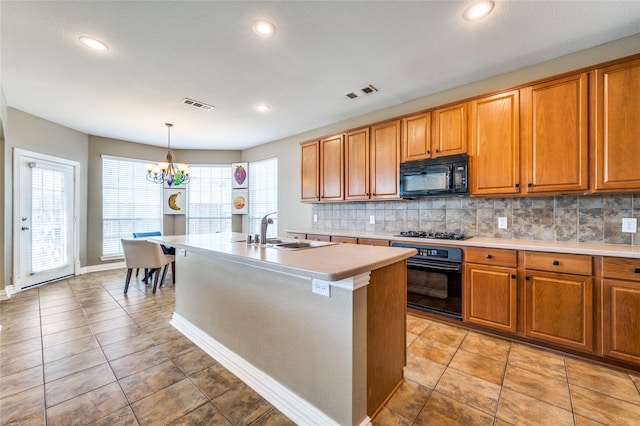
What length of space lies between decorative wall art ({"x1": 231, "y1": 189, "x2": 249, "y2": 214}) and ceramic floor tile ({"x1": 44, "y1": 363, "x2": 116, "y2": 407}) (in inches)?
165

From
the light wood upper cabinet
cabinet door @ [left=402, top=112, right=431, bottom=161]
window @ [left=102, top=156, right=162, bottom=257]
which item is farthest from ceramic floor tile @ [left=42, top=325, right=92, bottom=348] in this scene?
the light wood upper cabinet

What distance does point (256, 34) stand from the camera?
2.16 meters

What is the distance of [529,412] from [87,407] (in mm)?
2706

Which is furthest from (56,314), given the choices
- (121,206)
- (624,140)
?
(624,140)

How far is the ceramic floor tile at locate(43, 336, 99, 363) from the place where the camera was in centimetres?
222

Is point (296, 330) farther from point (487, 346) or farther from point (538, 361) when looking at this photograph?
point (538, 361)

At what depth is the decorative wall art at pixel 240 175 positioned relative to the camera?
19.8 feet

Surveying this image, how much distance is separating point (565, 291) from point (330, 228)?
2.97 m

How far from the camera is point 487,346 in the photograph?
2.35 meters

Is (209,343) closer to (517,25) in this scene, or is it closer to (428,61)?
(428,61)

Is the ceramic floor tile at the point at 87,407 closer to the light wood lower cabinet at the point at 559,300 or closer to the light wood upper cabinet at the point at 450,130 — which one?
the light wood lower cabinet at the point at 559,300

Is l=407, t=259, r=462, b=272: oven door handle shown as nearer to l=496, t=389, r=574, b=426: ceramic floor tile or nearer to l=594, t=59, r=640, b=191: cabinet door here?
l=496, t=389, r=574, b=426: ceramic floor tile

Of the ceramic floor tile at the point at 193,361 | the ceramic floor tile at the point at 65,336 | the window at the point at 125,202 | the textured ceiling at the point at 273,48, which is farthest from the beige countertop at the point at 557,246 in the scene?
the window at the point at 125,202

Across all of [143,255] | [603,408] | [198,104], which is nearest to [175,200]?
[143,255]
